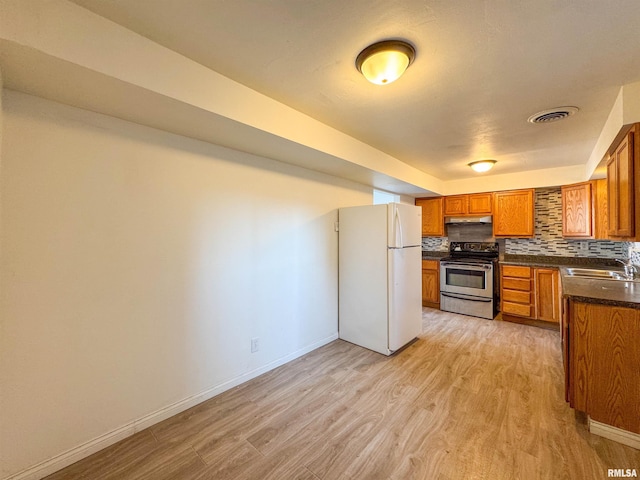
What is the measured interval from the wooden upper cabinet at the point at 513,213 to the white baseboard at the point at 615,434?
305cm

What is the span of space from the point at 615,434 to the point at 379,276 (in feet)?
6.58

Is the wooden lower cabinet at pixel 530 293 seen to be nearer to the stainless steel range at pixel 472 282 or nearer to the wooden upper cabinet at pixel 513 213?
the stainless steel range at pixel 472 282

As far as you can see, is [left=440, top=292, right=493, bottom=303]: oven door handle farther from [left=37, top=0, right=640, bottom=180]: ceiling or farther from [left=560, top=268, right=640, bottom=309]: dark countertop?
[left=37, top=0, right=640, bottom=180]: ceiling

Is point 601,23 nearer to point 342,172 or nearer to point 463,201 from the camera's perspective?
point 342,172

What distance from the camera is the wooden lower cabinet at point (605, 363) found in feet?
5.53

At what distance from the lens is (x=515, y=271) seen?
13.3 ft

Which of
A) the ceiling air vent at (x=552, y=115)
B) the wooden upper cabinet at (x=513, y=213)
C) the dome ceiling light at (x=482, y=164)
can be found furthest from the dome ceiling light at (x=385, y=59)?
the wooden upper cabinet at (x=513, y=213)

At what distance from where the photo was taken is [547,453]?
1.62 meters

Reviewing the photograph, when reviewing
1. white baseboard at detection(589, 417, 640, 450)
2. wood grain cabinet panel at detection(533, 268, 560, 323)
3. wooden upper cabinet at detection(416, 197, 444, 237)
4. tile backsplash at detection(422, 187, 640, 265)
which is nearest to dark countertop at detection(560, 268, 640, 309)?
white baseboard at detection(589, 417, 640, 450)

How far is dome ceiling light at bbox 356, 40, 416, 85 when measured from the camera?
1.41 meters

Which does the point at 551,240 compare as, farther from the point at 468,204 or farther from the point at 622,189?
the point at 622,189

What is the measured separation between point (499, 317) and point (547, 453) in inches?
123

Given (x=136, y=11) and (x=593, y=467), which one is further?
(x=593, y=467)

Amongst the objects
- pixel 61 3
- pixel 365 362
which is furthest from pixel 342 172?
pixel 61 3
